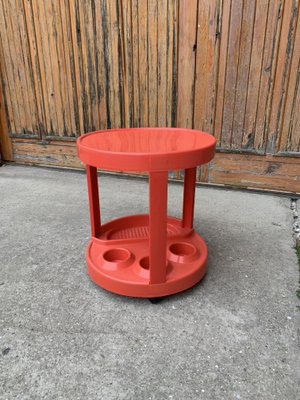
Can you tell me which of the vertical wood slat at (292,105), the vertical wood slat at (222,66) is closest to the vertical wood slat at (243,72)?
the vertical wood slat at (222,66)

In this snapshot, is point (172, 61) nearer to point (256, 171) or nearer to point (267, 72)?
point (267, 72)

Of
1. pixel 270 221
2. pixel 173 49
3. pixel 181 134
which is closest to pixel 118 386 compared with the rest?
pixel 181 134

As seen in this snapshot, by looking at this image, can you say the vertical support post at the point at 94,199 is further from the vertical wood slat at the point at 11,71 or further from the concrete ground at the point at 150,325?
the vertical wood slat at the point at 11,71

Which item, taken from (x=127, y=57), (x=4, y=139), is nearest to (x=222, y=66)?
(x=127, y=57)

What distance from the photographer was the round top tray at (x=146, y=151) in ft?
3.66

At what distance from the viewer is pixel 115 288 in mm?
→ 1342

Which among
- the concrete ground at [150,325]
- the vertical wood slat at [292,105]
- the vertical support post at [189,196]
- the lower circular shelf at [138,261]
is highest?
the vertical wood slat at [292,105]

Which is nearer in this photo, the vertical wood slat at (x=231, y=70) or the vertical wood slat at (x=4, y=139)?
the vertical wood slat at (x=231, y=70)

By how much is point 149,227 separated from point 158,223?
52mm

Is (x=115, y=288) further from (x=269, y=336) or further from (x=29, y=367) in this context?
(x=269, y=336)

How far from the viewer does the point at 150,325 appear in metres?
1.24

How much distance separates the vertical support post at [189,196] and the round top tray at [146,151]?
209 mm

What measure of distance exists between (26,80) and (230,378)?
126 inches

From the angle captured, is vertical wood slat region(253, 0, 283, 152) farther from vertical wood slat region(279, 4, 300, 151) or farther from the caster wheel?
the caster wheel
